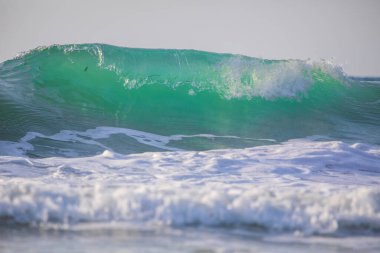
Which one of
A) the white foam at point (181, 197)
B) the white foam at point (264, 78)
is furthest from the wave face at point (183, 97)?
the white foam at point (181, 197)

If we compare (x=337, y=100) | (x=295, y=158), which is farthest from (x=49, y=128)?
(x=337, y=100)

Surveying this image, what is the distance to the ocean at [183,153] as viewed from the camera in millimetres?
3715

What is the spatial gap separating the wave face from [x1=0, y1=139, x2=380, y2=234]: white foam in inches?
98.5

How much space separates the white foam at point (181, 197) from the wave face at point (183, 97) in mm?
2503

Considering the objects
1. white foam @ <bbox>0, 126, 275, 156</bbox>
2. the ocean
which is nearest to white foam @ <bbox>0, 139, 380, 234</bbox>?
the ocean

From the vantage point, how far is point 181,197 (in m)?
4.11

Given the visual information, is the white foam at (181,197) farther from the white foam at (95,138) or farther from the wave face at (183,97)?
the wave face at (183,97)

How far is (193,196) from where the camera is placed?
4152 millimetres

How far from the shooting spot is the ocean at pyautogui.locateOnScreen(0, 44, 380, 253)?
3.71m

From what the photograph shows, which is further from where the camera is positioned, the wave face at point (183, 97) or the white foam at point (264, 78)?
the white foam at point (264, 78)

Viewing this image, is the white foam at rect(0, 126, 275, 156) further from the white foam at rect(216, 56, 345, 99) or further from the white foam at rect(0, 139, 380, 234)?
the white foam at rect(216, 56, 345, 99)

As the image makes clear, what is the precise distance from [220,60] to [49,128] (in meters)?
5.10

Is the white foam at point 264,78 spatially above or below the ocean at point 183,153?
above

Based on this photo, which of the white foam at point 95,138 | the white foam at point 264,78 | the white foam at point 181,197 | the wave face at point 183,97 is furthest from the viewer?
the white foam at point 264,78
